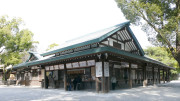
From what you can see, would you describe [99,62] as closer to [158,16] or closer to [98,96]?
[98,96]

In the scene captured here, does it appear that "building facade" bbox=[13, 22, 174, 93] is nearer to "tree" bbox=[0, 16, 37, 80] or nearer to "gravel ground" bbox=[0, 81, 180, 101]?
"gravel ground" bbox=[0, 81, 180, 101]

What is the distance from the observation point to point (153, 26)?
15.9 metres

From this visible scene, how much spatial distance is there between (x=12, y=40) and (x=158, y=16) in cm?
2278

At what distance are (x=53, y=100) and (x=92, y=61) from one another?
15.5ft

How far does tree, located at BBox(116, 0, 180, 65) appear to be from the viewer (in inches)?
565

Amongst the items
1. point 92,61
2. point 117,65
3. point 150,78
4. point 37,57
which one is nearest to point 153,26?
point 117,65

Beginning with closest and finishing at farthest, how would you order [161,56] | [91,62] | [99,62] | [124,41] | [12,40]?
[99,62] < [91,62] < [124,41] < [12,40] < [161,56]

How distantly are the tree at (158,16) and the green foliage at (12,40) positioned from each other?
1848 centimetres

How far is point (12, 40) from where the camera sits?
2491 cm

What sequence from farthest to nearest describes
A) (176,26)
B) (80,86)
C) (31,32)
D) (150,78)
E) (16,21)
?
(31,32)
(16,21)
(150,78)
(80,86)
(176,26)

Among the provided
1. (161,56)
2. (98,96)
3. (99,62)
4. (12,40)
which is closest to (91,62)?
(99,62)

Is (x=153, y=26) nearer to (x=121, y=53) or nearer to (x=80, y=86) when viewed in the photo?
(x=121, y=53)

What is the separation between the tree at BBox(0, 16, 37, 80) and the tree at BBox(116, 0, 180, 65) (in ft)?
60.7

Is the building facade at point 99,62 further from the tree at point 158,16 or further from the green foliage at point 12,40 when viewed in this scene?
the green foliage at point 12,40
